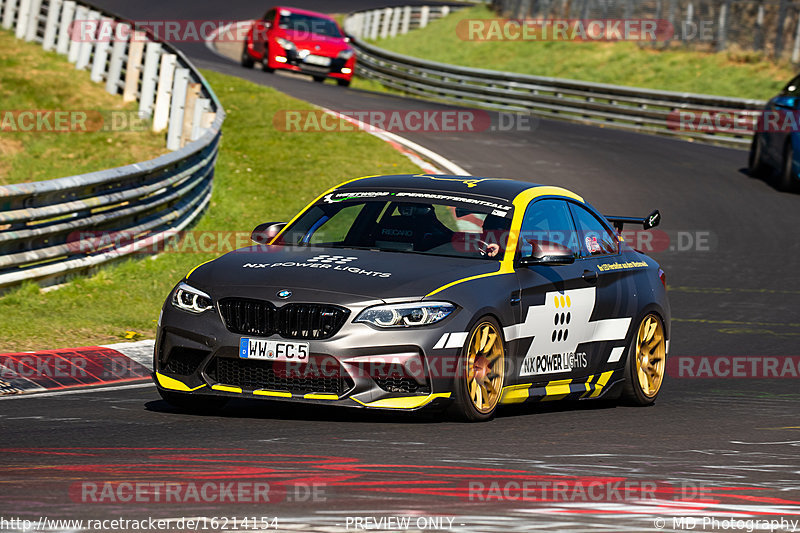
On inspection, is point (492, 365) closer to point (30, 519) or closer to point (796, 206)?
point (30, 519)

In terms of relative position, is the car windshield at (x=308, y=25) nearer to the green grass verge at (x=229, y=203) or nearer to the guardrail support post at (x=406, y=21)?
the green grass verge at (x=229, y=203)

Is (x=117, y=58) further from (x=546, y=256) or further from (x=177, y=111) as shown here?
(x=546, y=256)

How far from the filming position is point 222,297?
8.12 metres

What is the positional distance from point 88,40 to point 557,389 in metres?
17.6

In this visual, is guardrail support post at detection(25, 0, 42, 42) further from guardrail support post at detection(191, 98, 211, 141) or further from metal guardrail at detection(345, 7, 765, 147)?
metal guardrail at detection(345, 7, 765, 147)

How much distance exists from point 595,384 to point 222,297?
2886mm

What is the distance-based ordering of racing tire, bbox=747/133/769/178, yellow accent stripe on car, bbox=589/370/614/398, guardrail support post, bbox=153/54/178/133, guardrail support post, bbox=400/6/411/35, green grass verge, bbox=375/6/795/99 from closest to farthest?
yellow accent stripe on car, bbox=589/370/614/398
guardrail support post, bbox=153/54/178/133
racing tire, bbox=747/133/769/178
green grass verge, bbox=375/6/795/99
guardrail support post, bbox=400/6/411/35

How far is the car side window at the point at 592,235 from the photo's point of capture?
980 centimetres

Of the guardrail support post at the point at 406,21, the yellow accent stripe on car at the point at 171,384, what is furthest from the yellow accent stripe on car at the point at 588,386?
the guardrail support post at the point at 406,21

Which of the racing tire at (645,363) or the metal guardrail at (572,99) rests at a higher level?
the racing tire at (645,363)

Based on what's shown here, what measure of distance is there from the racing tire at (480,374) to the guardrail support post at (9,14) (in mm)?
22807

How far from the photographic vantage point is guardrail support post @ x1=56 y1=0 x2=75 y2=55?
26.0 m

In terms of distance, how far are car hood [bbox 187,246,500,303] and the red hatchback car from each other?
27540mm

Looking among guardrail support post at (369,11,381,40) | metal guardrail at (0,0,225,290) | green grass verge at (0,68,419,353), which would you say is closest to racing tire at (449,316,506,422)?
green grass verge at (0,68,419,353)
